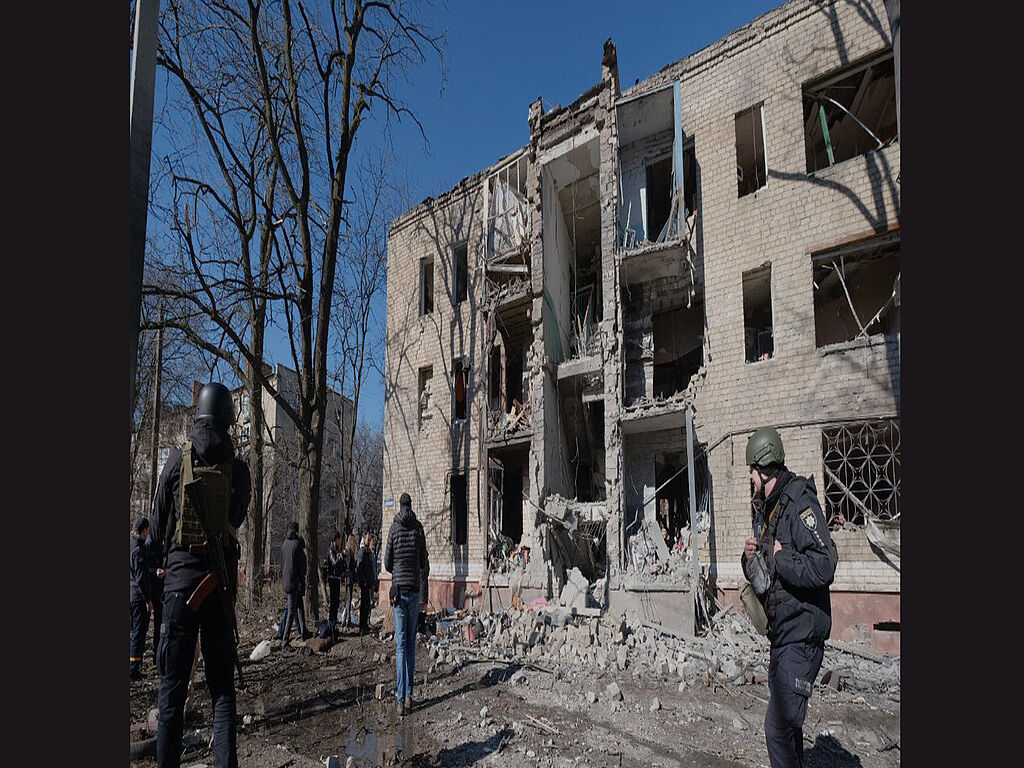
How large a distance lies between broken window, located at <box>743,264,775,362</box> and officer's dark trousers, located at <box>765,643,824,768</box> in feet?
29.4

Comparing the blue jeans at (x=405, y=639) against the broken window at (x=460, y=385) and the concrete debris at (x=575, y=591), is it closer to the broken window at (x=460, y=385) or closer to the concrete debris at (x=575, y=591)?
the concrete debris at (x=575, y=591)

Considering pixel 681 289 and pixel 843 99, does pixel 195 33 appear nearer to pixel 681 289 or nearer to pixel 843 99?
pixel 681 289

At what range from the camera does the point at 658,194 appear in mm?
14891

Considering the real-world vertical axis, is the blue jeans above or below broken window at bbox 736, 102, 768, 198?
below

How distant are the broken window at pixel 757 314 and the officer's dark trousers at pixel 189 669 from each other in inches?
420

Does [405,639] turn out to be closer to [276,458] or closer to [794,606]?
[794,606]

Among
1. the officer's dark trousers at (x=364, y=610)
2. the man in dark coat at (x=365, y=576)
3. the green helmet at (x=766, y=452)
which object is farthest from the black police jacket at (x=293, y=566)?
the green helmet at (x=766, y=452)

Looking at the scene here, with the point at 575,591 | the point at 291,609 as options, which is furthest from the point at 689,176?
the point at 291,609

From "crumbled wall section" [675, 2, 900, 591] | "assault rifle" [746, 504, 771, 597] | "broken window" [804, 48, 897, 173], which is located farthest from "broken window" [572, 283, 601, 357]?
"assault rifle" [746, 504, 771, 597]

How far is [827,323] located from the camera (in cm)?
1231

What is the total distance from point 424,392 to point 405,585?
1220cm

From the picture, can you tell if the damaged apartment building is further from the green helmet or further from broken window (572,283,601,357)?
the green helmet

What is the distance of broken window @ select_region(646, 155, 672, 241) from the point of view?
1390 centimetres

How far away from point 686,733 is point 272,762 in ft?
12.4
